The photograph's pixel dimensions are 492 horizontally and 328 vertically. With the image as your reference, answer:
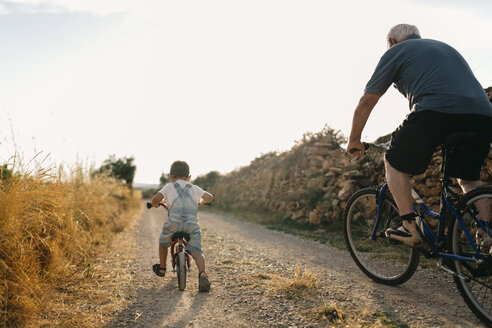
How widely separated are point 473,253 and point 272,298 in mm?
1652

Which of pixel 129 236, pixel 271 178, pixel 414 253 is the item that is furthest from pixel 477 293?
pixel 271 178

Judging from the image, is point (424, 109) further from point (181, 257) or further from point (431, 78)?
point (181, 257)

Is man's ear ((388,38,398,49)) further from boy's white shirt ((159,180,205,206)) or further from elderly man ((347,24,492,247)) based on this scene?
boy's white shirt ((159,180,205,206))

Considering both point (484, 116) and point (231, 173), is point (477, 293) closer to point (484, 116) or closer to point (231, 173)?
point (484, 116)

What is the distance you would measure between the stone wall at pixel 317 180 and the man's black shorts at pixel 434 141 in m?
1.07

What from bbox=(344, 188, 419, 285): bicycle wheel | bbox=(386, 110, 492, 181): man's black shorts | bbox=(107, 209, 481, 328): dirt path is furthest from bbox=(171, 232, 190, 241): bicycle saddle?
bbox=(386, 110, 492, 181): man's black shorts

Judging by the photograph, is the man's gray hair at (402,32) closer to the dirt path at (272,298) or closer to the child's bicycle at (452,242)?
the child's bicycle at (452,242)

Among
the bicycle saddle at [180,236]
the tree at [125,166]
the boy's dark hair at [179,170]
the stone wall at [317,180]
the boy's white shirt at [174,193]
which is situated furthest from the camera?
the tree at [125,166]

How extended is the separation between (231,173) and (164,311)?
19.0 m

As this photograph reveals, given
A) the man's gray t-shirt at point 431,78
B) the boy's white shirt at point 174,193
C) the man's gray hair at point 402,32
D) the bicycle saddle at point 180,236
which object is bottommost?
the bicycle saddle at point 180,236

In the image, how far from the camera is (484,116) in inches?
98.1

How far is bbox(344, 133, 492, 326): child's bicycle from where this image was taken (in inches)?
96.7

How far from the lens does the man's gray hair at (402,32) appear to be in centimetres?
300

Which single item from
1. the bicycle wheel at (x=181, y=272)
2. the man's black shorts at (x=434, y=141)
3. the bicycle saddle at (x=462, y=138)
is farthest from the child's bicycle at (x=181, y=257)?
the bicycle saddle at (x=462, y=138)
